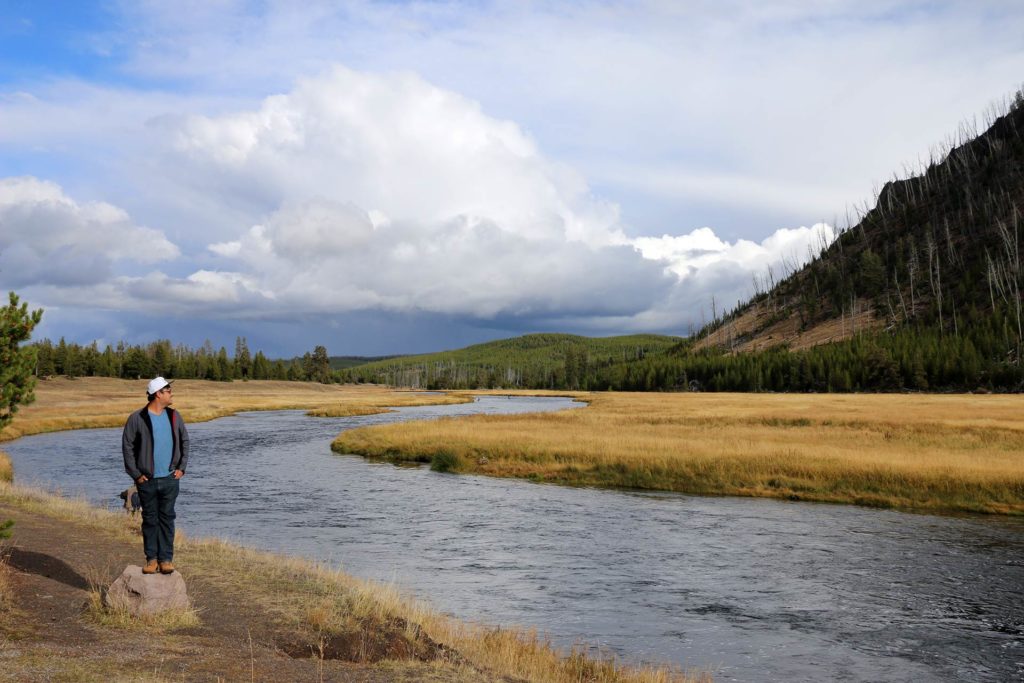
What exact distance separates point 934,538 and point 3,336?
28863 mm

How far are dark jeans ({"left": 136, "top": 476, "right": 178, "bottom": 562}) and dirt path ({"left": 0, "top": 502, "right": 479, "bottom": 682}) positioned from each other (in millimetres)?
1457

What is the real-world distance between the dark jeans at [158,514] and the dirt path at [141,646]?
1457mm

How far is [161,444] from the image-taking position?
12.8m

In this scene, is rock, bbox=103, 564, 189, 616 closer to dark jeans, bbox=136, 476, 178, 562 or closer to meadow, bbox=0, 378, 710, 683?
meadow, bbox=0, 378, 710, 683

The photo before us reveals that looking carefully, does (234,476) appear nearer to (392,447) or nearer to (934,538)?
(392,447)

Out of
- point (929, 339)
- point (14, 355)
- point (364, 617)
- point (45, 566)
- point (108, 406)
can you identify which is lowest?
point (108, 406)

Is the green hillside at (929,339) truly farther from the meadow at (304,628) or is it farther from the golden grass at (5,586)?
the golden grass at (5,586)

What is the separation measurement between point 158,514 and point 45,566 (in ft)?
17.1

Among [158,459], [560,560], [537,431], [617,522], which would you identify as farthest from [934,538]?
[537,431]

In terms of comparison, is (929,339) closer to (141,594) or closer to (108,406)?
(108,406)

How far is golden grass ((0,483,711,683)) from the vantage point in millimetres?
12305

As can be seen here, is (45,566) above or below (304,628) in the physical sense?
above

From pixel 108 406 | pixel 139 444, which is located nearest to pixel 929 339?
pixel 108 406

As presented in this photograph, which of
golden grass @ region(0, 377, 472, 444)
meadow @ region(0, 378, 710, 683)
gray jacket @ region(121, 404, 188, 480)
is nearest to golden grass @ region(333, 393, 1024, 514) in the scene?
meadow @ region(0, 378, 710, 683)
